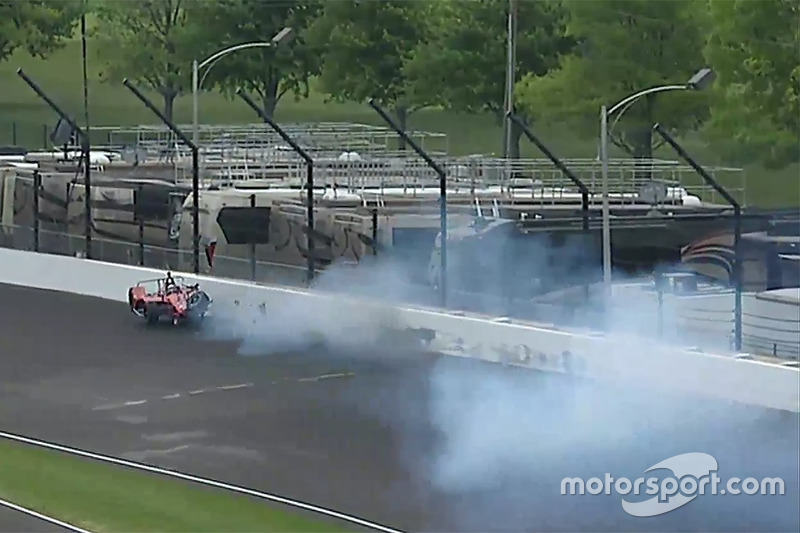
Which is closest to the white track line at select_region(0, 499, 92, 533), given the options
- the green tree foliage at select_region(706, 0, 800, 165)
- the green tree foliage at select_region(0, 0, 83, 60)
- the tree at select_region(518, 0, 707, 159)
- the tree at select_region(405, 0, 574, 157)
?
the green tree foliage at select_region(706, 0, 800, 165)

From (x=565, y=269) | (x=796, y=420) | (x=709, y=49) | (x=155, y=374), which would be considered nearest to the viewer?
(x=796, y=420)

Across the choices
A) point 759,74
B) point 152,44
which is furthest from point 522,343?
point 152,44

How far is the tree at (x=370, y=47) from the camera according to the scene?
64.1m

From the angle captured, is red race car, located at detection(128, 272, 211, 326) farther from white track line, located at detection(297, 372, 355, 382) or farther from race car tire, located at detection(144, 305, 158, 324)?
white track line, located at detection(297, 372, 355, 382)

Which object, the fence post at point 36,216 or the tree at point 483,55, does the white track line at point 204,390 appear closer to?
the fence post at point 36,216

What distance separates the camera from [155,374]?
2159cm

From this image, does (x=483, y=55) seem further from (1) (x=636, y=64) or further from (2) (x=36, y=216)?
(2) (x=36, y=216)

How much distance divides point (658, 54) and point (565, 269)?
3019 cm

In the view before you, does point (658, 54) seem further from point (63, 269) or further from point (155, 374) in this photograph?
point (155, 374)

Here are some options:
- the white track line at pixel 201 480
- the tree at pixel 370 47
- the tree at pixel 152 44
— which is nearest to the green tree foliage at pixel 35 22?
the tree at pixel 152 44

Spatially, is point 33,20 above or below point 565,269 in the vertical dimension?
above

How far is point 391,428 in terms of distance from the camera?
1762 cm

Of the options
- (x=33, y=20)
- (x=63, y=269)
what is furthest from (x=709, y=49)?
(x=33, y=20)

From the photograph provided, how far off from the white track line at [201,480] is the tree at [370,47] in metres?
47.0
